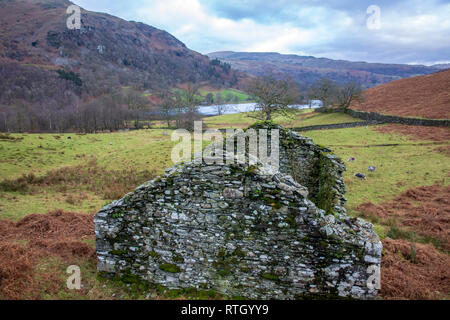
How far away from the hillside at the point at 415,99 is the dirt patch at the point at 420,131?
4.01 m

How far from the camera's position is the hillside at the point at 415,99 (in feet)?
115

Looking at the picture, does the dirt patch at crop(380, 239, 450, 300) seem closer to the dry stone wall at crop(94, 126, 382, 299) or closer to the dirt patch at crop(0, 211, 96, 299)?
the dry stone wall at crop(94, 126, 382, 299)

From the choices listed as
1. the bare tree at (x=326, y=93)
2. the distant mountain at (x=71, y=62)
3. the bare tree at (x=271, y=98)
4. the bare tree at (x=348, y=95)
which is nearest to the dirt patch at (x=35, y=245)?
the bare tree at (x=271, y=98)

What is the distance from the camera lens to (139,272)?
6.14 meters

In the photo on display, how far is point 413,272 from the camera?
6629 mm

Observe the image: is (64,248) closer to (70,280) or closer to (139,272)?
(70,280)

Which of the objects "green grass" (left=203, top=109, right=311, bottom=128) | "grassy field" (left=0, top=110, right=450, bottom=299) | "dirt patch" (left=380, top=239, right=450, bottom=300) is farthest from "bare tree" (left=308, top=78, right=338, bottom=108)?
"dirt patch" (left=380, top=239, right=450, bottom=300)

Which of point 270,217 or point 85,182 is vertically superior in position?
point 270,217

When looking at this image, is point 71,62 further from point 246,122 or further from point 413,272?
point 413,272

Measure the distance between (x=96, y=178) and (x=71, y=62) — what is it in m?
151

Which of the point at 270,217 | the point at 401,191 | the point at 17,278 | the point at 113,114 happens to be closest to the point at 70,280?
the point at 17,278

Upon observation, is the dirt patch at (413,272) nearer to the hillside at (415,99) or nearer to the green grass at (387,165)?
the green grass at (387,165)

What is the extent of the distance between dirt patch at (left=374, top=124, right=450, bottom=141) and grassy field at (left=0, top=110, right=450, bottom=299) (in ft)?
5.50

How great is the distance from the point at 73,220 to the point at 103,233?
4930mm
